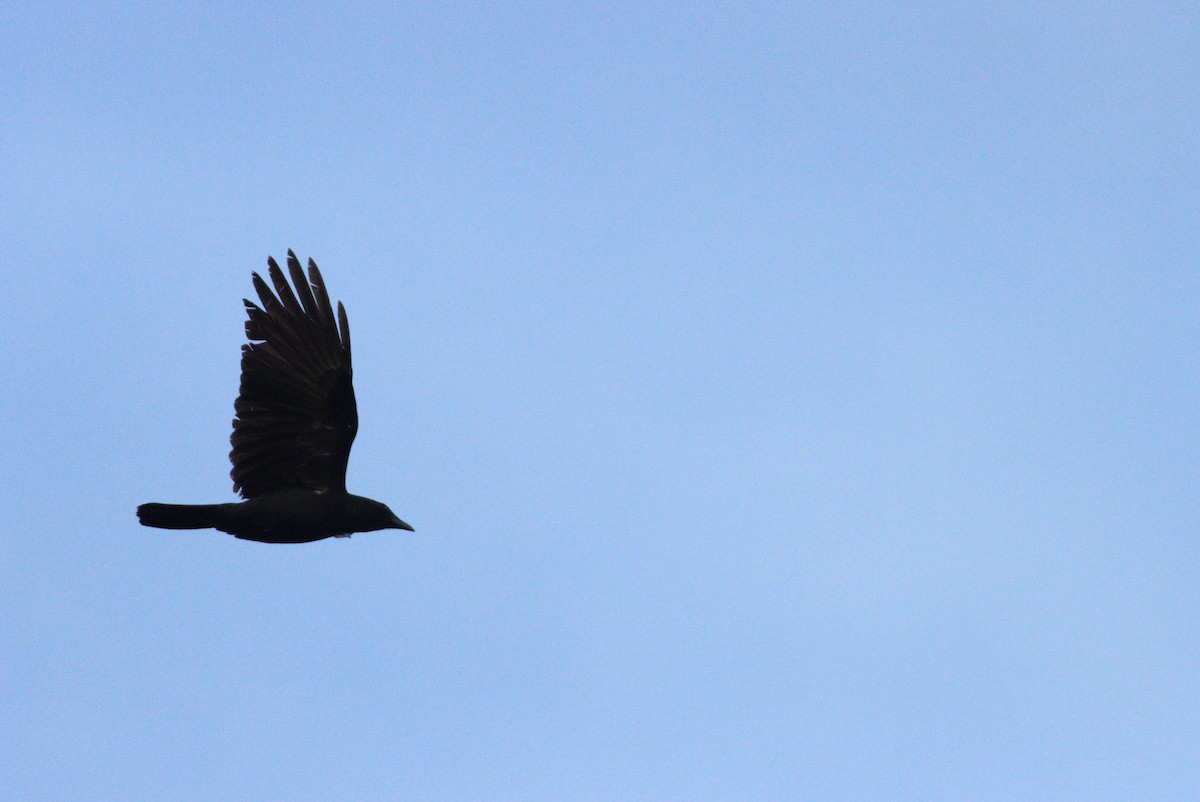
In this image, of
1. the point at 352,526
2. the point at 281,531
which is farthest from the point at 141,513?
the point at 352,526

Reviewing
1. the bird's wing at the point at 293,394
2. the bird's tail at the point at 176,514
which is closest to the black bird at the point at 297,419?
the bird's wing at the point at 293,394

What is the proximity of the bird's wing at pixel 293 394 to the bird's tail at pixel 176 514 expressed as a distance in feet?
2.38

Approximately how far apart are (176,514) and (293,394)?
2.08 metres

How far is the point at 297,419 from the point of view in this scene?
13.0 meters

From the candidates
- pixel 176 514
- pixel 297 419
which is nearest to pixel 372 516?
pixel 297 419

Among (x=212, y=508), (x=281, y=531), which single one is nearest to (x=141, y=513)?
(x=212, y=508)

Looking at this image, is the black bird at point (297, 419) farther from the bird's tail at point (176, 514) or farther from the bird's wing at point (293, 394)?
the bird's tail at point (176, 514)

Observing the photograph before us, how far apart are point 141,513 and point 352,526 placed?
8.50 feet

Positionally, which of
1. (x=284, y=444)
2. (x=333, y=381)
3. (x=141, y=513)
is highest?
(x=333, y=381)

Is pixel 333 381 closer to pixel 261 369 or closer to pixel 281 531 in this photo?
pixel 261 369

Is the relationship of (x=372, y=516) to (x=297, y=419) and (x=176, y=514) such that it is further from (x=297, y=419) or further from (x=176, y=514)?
(x=176, y=514)

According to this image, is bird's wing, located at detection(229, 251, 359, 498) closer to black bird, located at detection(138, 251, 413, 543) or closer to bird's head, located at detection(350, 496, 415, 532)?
black bird, located at detection(138, 251, 413, 543)

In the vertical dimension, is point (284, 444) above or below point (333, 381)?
below

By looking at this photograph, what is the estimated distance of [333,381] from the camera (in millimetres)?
12898
